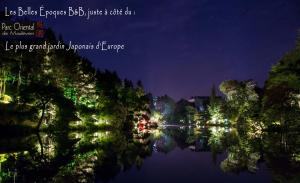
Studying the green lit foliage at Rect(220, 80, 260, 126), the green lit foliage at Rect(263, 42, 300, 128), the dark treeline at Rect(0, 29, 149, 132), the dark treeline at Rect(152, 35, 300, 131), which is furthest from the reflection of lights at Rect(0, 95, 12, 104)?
the green lit foliage at Rect(220, 80, 260, 126)

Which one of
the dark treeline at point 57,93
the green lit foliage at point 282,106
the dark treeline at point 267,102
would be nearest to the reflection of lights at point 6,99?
the dark treeline at point 57,93

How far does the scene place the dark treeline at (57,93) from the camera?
43.3m

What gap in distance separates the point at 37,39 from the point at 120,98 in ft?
98.8

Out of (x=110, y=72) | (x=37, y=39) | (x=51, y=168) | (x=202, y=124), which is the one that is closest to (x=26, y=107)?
(x=37, y=39)

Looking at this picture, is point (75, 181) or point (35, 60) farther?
point (35, 60)

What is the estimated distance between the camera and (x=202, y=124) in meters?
139

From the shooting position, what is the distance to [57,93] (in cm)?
4650

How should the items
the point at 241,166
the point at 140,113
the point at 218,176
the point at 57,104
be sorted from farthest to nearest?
the point at 140,113 → the point at 57,104 → the point at 241,166 → the point at 218,176

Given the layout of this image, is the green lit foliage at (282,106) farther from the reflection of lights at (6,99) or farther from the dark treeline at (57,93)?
the reflection of lights at (6,99)

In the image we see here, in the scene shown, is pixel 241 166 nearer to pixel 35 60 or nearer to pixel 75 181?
pixel 75 181

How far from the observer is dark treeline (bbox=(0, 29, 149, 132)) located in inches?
1706

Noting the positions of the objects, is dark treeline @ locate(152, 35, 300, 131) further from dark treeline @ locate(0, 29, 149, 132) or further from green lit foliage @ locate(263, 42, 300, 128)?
dark treeline @ locate(0, 29, 149, 132)

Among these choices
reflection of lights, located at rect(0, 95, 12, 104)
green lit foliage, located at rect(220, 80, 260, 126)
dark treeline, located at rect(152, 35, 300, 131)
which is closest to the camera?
dark treeline, located at rect(152, 35, 300, 131)

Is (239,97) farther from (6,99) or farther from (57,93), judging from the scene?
(6,99)
